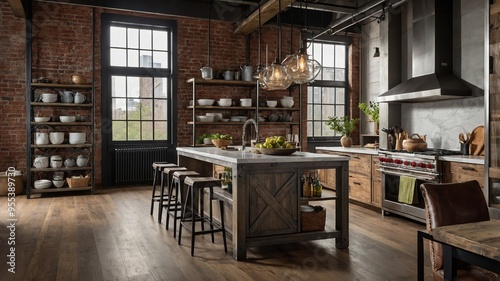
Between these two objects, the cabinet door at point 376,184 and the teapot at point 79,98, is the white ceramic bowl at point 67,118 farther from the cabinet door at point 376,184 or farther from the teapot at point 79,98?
the cabinet door at point 376,184

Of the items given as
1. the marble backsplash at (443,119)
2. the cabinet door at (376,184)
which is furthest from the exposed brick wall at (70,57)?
the cabinet door at (376,184)

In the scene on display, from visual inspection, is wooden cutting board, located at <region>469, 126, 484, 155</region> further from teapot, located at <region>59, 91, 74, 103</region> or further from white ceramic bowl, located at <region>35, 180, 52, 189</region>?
white ceramic bowl, located at <region>35, 180, 52, 189</region>

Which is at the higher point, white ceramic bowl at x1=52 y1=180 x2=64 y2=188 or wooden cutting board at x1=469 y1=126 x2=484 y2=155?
wooden cutting board at x1=469 y1=126 x2=484 y2=155

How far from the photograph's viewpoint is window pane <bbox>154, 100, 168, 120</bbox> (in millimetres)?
8352

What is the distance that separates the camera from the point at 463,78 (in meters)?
5.72

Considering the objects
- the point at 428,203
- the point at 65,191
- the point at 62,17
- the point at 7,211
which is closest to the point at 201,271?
the point at 428,203

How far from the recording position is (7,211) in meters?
5.77

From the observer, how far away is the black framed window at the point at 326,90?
31.2 feet

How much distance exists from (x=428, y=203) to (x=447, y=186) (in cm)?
18

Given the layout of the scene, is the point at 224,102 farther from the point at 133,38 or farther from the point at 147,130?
the point at 133,38

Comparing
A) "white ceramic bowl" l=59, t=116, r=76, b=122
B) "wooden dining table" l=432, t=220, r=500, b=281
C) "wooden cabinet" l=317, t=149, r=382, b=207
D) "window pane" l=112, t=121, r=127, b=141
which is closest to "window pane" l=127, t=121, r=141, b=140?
"window pane" l=112, t=121, r=127, b=141

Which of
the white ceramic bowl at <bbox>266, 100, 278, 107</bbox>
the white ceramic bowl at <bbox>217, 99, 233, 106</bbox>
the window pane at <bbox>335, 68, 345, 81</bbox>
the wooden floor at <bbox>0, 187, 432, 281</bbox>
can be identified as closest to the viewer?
the wooden floor at <bbox>0, 187, 432, 281</bbox>

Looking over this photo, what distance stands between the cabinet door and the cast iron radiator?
4.16 metres

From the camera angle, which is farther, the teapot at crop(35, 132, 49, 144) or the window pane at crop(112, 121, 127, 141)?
the window pane at crop(112, 121, 127, 141)
